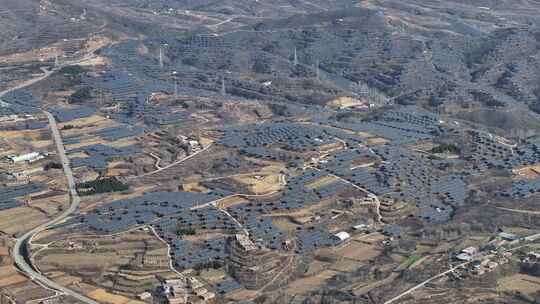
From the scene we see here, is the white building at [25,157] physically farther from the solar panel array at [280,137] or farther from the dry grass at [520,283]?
the dry grass at [520,283]

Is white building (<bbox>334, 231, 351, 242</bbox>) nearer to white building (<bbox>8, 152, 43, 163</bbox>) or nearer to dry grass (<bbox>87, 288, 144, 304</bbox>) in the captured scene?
dry grass (<bbox>87, 288, 144, 304</bbox>)

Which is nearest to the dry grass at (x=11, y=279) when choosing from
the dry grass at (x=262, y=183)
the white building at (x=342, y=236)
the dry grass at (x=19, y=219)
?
the dry grass at (x=19, y=219)

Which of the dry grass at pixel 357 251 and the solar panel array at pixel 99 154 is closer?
the dry grass at pixel 357 251

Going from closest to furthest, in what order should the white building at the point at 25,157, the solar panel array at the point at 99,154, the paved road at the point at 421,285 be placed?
the paved road at the point at 421,285 < the solar panel array at the point at 99,154 < the white building at the point at 25,157

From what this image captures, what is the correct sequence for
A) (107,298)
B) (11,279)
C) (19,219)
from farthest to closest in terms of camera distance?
1. (19,219)
2. (11,279)
3. (107,298)

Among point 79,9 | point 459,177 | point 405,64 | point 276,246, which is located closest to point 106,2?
point 79,9

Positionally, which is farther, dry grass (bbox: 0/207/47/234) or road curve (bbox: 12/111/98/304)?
dry grass (bbox: 0/207/47/234)

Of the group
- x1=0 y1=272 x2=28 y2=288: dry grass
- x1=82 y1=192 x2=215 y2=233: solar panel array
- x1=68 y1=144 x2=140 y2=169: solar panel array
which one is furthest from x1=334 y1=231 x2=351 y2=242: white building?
x1=68 y1=144 x2=140 y2=169: solar panel array

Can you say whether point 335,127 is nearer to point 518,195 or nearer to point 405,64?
point 518,195

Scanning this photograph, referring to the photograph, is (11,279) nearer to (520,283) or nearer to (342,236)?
(342,236)

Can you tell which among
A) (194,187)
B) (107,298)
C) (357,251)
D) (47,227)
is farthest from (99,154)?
(107,298)

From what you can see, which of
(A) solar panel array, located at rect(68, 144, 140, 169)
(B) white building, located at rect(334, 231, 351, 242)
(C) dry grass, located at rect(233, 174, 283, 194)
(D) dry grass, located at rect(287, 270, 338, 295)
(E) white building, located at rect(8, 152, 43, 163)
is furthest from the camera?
(E) white building, located at rect(8, 152, 43, 163)
